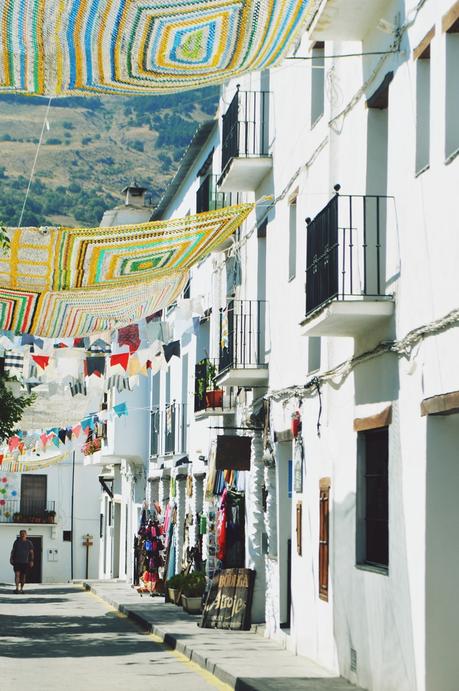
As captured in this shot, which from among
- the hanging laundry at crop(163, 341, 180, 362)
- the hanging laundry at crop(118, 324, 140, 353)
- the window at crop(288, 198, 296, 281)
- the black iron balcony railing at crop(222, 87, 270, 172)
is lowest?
the hanging laundry at crop(163, 341, 180, 362)

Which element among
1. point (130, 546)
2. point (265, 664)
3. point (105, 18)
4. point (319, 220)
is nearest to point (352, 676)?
point (265, 664)

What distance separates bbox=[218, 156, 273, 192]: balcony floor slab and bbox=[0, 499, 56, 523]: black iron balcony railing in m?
39.6

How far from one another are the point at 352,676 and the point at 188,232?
17.8ft

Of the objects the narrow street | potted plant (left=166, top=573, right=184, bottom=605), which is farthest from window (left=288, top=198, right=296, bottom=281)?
potted plant (left=166, top=573, right=184, bottom=605)

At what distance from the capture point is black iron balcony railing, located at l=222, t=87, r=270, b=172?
20.8 metres

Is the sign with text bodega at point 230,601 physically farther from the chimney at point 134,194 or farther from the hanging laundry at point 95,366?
the chimney at point 134,194

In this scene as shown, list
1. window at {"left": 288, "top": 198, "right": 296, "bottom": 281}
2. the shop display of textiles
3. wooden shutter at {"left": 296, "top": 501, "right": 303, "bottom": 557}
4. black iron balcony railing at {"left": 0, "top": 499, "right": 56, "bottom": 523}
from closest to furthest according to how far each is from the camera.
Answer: wooden shutter at {"left": 296, "top": 501, "right": 303, "bottom": 557} → window at {"left": 288, "top": 198, "right": 296, "bottom": 281} → the shop display of textiles → black iron balcony railing at {"left": 0, "top": 499, "right": 56, "bottom": 523}

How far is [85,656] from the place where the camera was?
687 inches

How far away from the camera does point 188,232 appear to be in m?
15.7

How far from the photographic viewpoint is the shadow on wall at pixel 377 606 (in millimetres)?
12016

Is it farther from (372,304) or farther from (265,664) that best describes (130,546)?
(372,304)

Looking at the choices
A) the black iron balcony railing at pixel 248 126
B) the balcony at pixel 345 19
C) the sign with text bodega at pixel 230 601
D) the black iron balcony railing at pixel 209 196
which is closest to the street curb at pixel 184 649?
the sign with text bodega at pixel 230 601

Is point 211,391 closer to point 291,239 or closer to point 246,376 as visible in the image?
point 246,376

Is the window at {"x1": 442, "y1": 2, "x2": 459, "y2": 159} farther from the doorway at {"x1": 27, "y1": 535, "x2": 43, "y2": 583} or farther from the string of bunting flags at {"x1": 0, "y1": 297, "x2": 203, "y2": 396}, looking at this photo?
the doorway at {"x1": 27, "y1": 535, "x2": 43, "y2": 583}
